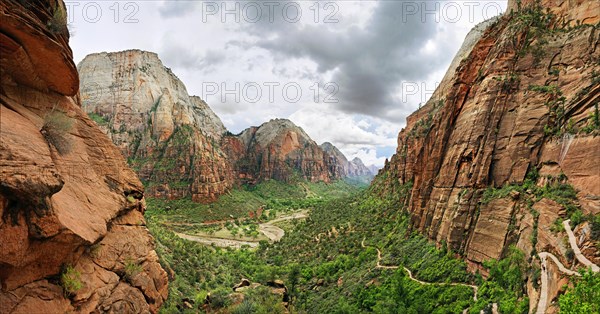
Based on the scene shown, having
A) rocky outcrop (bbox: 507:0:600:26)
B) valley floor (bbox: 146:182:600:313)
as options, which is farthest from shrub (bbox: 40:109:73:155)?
rocky outcrop (bbox: 507:0:600:26)

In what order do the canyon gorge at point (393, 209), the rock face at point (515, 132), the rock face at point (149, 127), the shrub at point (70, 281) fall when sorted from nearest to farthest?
the canyon gorge at point (393, 209) < the shrub at point (70, 281) < the rock face at point (515, 132) < the rock face at point (149, 127)

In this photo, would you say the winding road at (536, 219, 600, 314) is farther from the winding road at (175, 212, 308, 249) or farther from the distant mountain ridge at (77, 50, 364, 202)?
the distant mountain ridge at (77, 50, 364, 202)

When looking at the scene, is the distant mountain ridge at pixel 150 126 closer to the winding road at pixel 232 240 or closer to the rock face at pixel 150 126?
the rock face at pixel 150 126

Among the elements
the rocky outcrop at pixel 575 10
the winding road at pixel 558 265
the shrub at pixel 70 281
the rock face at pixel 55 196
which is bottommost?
the winding road at pixel 558 265

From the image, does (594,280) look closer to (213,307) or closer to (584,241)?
(584,241)

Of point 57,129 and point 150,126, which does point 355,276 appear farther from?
point 150,126

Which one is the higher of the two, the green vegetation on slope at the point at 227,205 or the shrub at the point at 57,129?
the shrub at the point at 57,129

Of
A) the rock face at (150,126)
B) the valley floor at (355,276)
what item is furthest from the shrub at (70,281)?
the rock face at (150,126)

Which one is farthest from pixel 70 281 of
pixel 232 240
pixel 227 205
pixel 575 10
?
pixel 227 205
